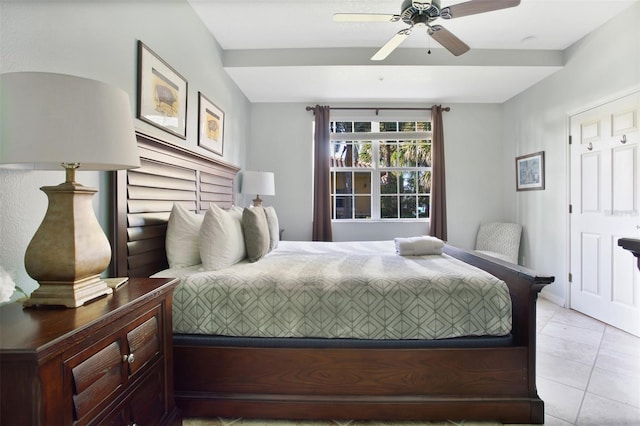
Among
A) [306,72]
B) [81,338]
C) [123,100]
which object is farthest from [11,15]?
[306,72]

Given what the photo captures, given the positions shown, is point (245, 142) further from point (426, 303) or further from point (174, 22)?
point (426, 303)

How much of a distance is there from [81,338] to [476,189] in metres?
4.77

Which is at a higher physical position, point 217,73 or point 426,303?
point 217,73

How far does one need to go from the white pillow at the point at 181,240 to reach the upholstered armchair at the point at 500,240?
3.64m

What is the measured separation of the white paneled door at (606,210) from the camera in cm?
262

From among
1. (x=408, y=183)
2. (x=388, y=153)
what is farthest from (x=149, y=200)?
(x=408, y=183)

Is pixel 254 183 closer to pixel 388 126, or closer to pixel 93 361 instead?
pixel 388 126

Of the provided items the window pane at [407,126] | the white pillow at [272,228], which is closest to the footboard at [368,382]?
the white pillow at [272,228]

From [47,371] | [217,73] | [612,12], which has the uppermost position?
[612,12]

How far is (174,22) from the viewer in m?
2.29

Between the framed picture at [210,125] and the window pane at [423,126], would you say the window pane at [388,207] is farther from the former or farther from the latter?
the framed picture at [210,125]

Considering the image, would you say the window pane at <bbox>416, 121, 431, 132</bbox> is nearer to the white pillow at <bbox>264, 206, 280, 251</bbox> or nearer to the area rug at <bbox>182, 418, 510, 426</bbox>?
the white pillow at <bbox>264, 206, 280, 251</bbox>

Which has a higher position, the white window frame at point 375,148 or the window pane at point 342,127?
the window pane at point 342,127

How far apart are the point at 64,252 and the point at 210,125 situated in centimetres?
226
